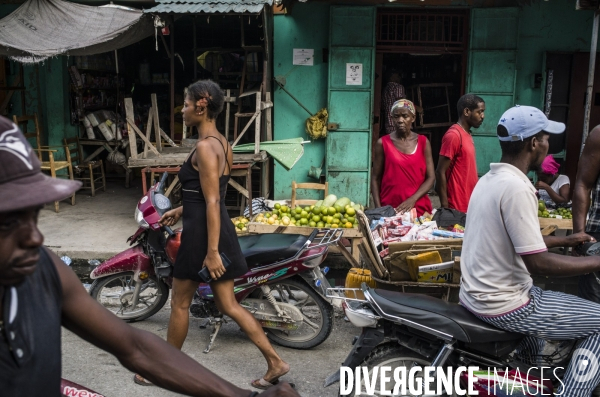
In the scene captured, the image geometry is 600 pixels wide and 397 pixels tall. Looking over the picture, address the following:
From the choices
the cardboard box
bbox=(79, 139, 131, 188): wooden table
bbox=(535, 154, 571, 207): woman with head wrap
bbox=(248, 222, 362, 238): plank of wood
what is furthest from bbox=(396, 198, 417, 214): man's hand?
bbox=(79, 139, 131, 188): wooden table

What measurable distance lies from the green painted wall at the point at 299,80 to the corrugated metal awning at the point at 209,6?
1081 mm

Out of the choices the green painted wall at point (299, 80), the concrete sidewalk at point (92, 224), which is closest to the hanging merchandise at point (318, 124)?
the green painted wall at point (299, 80)

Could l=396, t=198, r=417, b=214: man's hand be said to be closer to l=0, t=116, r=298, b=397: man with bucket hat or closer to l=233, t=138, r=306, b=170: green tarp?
l=233, t=138, r=306, b=170: green tarp

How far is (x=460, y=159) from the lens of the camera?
556 cm

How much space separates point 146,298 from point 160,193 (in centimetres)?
102

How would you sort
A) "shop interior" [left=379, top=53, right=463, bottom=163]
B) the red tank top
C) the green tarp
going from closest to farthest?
the red tank top → the green tarp → "shop interior" [left=379, top=53, right=463, bottom=163]

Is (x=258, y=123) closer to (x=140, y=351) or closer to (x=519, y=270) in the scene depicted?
(x=519, y=270)

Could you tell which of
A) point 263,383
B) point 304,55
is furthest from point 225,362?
point 304,55

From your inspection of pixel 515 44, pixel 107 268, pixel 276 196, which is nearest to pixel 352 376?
pixel 107 268

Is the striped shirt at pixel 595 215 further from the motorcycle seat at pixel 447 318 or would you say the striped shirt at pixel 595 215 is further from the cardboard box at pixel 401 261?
the motorcycle seat at pixel 447 318

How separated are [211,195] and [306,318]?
1.43 m

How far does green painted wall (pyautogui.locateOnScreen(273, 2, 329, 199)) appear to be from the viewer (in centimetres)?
898

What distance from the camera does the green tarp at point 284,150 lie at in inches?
314

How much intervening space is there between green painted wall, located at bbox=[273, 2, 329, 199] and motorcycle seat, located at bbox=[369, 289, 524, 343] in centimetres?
606
